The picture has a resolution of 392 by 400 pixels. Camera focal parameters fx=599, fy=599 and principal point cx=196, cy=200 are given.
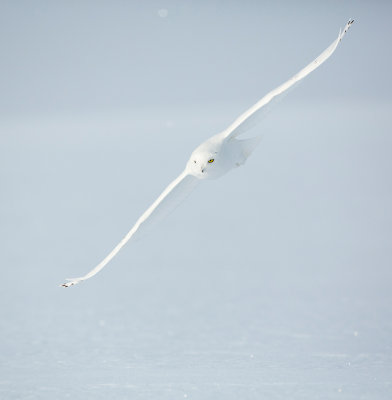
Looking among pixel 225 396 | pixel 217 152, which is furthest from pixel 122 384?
pixel 217 152

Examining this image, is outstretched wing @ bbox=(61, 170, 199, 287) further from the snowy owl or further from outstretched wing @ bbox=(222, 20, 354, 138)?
outstretched wing @ bbox=(222, 20, 354, 138)

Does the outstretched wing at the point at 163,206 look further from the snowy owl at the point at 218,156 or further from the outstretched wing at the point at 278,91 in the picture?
the outstretched wing at the point at 278,91

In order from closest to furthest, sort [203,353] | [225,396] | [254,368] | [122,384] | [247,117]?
[247,117] < [225,396] < [122,384] < [254,368] < [203,353]

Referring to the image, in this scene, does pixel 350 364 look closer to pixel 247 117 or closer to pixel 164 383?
pixel 164 383

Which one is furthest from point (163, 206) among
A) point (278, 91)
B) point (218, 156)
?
point (278, 91)

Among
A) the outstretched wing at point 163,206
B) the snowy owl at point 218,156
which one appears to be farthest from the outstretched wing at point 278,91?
the outstretched wing at point 163,206

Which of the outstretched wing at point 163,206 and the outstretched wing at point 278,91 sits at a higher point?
the outstretched wing at point 278,91

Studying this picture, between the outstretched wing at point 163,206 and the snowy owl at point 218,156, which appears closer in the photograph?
the snowy owl at point 218,156

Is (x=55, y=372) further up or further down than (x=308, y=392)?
further up
